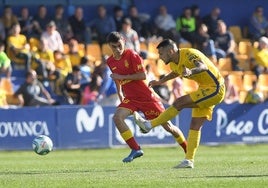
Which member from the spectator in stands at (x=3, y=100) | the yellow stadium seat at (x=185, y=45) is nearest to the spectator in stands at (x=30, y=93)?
the spectator in stands at (x=3, y=100)

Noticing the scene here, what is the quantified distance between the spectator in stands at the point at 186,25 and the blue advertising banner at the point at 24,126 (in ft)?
23.6

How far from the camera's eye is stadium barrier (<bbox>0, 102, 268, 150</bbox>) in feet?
78.3

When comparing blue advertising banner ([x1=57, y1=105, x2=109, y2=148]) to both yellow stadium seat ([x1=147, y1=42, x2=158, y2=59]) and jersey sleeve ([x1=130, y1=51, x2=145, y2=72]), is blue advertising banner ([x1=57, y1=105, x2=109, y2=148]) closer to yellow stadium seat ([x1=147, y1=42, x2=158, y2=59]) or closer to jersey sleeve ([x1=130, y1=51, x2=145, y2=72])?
yellow stadium seat ([x1=147, y1=42, x2=158, y2=59])

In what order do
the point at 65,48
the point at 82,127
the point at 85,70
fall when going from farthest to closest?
the point at 65,48, the point at 85,70, the point at 82,127

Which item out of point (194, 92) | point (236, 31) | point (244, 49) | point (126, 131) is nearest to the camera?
point (194, 92)

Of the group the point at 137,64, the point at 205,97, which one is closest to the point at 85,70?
the point at 137,64

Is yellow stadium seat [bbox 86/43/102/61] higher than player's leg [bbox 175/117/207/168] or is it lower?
higher

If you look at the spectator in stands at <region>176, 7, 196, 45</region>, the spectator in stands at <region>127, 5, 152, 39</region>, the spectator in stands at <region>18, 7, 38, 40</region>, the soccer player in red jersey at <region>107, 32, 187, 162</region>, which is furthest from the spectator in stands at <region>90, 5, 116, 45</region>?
the soccer player in red jersey at <region>107, 32, 187, 162</region>

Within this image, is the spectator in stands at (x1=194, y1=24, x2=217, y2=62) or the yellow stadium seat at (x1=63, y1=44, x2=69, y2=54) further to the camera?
the spectator in stands at (x1=194, y1=24, x2=217, y2=62)

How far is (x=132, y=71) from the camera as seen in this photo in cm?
1666

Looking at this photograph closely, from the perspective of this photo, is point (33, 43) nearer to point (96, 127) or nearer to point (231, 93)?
point (96, 127)

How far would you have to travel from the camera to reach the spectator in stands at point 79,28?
28688 mm

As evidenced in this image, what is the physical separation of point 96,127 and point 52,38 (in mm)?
3690

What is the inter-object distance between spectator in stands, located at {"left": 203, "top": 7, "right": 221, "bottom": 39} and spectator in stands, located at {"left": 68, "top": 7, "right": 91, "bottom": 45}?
4147 mm
